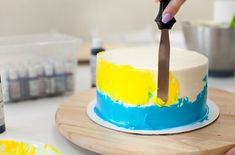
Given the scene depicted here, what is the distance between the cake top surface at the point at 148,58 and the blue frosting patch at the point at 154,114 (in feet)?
0.21

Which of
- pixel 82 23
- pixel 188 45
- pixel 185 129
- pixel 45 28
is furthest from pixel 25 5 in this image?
pixel 185 129

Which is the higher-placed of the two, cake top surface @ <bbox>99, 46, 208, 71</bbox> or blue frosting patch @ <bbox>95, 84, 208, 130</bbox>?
cake top surface @ <bbox>99, 46, 208, 71</bbox>

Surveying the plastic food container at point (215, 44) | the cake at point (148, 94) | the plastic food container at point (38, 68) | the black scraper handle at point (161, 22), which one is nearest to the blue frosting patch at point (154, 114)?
the cake at point (148, 94)

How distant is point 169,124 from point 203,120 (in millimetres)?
86

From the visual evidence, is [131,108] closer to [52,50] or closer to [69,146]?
[69,146]

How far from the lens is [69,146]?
2.34ft

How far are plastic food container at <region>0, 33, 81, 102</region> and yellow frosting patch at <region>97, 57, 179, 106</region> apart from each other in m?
0.29

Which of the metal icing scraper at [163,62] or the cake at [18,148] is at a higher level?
the metal icing scraper at [163,62]

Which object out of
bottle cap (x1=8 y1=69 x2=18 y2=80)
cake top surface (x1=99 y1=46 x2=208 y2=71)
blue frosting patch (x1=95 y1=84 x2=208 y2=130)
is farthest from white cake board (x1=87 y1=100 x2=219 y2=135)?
bottle cap (x1=8 y1=69 x2=18 y2=80)

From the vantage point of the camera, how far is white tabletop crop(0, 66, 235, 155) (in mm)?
727

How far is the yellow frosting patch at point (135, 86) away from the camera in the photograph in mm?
691

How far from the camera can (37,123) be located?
82cm

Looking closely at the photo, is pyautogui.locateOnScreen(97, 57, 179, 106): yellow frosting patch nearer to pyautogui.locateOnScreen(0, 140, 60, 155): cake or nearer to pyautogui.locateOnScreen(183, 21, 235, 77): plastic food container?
pyautogui.locateOnScreen(0, 140, 60, 155): cake

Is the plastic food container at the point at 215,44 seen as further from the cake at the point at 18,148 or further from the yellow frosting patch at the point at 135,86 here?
the cake at the point at 18,148
